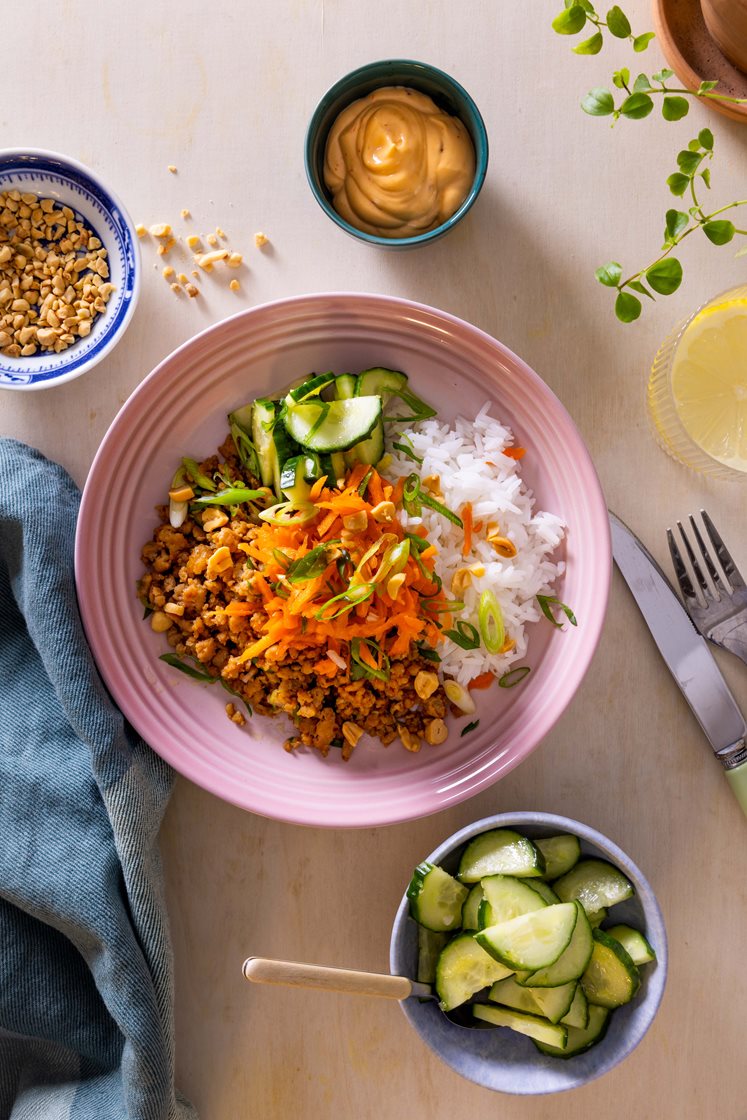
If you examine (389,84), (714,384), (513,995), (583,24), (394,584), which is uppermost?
(583,24)

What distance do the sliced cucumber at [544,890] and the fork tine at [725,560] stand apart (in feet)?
2.57

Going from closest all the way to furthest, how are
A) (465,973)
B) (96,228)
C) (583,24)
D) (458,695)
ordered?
(583,24) < (465,973) < (458,695) < (96,228)

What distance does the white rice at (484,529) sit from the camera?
189cm

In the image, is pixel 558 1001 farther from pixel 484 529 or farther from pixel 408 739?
pixel 484 529

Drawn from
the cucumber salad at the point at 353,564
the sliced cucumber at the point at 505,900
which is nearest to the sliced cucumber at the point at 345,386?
the cucumber salad at the point at 353,564

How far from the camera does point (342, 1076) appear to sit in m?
2.09

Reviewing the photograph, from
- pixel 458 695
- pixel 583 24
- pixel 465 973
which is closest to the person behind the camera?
pixel 583 24

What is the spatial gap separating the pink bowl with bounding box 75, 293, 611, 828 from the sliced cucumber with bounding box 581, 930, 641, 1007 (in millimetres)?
411

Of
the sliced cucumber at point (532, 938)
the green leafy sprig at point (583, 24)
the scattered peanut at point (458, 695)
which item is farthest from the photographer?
the scattered peanut at point (458, 695)

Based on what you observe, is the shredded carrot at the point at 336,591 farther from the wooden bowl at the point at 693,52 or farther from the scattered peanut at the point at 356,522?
the wooden bowl at the point at 693,52

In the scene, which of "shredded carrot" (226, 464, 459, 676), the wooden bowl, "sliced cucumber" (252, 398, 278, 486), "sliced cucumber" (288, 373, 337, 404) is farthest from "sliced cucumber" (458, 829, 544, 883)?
the wooden bowl

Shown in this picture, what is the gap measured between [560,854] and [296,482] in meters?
0.96

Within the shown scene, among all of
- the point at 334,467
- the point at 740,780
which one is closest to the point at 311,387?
the point at 334,467

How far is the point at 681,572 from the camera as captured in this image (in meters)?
2.04
